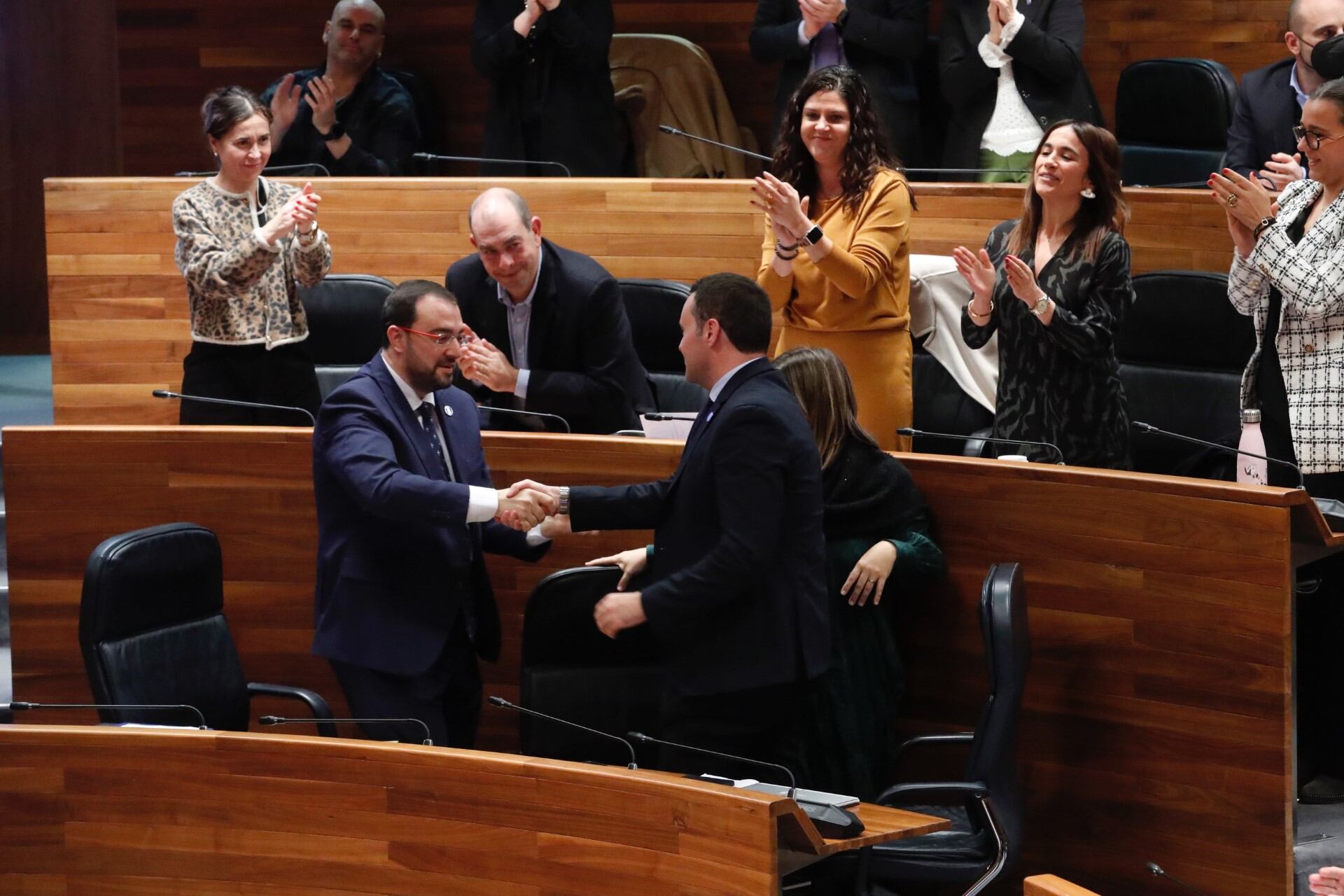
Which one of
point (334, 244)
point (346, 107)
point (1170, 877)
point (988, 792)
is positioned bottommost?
point (1170, 877)

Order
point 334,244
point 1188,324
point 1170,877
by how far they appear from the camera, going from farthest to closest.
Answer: point 334,244 < point 1188,324 < point 1170,877

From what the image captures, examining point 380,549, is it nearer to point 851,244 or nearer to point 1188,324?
point 851,244

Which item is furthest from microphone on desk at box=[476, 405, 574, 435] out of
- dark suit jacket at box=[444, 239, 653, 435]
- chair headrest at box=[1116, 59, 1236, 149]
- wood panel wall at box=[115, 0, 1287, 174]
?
wood panel wall at box=[115, 0, 1287, 174]

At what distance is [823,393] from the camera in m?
3.02

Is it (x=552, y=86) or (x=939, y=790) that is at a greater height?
(x=552, y=86)

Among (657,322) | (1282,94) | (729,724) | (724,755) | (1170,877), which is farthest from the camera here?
(657,322)

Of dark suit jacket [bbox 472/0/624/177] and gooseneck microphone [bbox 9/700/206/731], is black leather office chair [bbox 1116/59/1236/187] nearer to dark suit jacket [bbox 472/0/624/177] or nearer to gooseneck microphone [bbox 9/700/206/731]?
dark suit jacket [bbox 472/0/624/177]

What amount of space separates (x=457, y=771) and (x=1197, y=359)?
2337 millimetres

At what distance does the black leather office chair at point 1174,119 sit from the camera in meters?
4.63

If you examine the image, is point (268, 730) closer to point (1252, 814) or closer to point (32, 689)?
point (32, 689)

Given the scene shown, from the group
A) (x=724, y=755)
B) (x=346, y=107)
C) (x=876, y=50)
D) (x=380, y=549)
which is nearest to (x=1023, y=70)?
(x=876, y=50)

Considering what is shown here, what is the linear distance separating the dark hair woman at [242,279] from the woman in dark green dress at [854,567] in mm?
1215

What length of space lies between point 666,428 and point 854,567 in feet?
1.70

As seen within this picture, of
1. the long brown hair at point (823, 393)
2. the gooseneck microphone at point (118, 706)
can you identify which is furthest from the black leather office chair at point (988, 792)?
the gooseneck microphone at point (118, 706)
